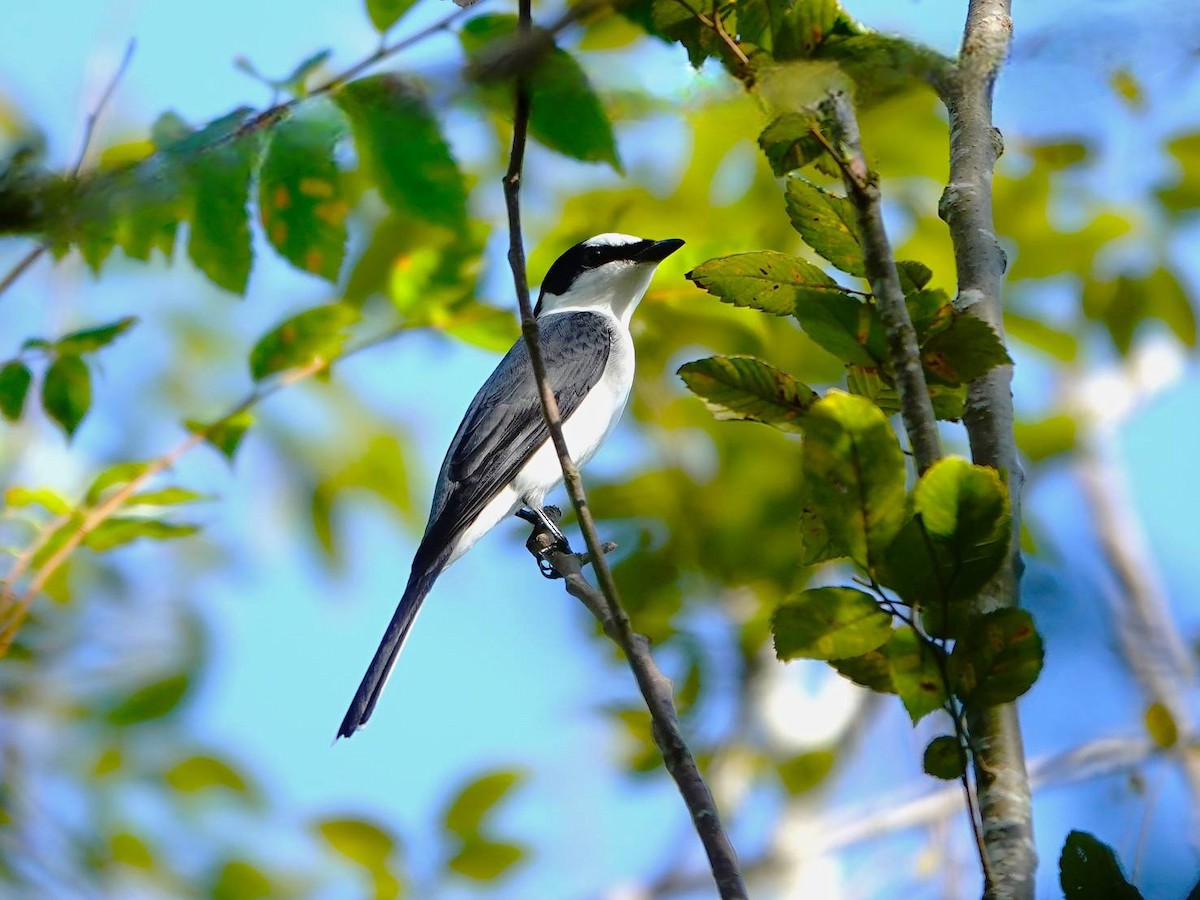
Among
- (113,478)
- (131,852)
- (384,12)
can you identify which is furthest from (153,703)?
(384,12)

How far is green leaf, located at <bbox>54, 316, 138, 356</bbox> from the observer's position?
2.87 meters

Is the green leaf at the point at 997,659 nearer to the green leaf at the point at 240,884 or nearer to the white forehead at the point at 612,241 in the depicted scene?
the green leaf at the point at 240,884

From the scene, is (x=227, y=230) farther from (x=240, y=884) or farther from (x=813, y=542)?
(x=240, y=884)

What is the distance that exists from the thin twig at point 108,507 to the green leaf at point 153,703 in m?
0.50

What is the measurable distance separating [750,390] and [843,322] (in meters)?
0.13

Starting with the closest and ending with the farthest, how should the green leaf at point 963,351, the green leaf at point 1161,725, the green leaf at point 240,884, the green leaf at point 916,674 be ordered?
1. the green leaf at point 916,674
2. the green leaf at point 963,351
3. the green leaf at point 1161,725
4. the green leaf at point 240,884

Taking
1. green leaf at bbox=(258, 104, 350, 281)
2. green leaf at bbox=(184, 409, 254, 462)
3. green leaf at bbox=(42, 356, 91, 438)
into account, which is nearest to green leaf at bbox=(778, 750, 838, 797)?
green leaf at bbox=(184, 409, 254, 462)

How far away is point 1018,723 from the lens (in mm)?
1352

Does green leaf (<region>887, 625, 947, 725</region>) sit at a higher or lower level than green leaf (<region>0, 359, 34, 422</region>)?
lower

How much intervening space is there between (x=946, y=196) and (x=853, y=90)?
251 millimetres

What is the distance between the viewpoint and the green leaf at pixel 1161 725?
7.21 ft

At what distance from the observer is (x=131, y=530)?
3.04 metres

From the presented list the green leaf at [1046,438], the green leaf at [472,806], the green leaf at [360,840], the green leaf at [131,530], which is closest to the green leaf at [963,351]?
the green leaf at [131,530]

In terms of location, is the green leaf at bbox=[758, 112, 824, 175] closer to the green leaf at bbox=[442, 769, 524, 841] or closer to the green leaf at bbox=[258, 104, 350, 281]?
the green leaf at bbox=[258, 104, 350, 281]
